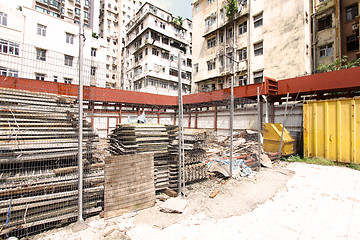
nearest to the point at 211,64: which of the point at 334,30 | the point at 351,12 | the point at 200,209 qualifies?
the point at 334,30

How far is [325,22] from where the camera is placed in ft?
60.1

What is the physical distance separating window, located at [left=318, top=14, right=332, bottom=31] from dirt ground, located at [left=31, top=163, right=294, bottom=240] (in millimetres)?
22374

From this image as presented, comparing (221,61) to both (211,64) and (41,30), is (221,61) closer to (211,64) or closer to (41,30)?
(211,64)

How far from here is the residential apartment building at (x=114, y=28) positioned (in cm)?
4350

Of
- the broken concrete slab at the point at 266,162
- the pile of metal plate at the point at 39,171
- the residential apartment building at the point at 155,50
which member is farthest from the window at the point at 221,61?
the pile of metal plate at the point at 39,171

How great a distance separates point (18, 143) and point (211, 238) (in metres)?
4.04

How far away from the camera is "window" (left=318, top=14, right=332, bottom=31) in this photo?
17975 mm

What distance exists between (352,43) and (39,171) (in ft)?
92.5

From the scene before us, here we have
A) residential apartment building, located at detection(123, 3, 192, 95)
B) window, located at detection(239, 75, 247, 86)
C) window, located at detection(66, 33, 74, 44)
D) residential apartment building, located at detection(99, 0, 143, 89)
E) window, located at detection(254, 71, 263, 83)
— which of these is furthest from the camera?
residential apartment building, located at detection(99, 0, 143, 89)

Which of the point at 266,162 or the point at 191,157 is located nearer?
the point at 191,157

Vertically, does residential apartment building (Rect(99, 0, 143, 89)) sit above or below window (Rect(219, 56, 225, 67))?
above

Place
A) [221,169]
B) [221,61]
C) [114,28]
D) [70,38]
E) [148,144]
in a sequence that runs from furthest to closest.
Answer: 1. [114,28]
2. [221,61]
3. [70,38]
4. [221,169]
5. [148,144]

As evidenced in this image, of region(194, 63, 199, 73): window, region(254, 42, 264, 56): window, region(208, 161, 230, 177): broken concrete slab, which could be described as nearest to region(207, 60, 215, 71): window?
region(194, 63, 199, 73): window

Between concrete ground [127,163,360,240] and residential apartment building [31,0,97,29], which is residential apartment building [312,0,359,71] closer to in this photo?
concrete ground [127,163,360,240]
